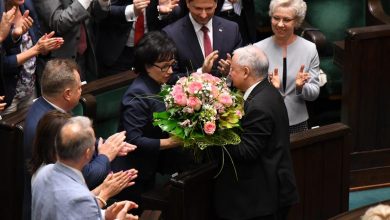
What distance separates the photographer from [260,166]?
349 centimetres

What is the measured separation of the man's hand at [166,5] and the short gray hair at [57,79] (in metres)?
1.28

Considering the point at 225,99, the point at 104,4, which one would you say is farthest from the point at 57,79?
the point at 104,4

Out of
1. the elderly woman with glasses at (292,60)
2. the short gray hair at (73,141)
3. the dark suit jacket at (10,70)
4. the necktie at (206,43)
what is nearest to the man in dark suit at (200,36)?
the necktie at (206,43)

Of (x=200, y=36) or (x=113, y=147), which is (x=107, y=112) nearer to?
(x=200, y=36)

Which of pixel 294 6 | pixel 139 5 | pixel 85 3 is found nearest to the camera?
pixel 294 6

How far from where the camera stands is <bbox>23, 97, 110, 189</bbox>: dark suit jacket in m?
3.21

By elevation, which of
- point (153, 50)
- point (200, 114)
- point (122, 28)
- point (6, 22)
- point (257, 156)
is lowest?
point (257, 156)

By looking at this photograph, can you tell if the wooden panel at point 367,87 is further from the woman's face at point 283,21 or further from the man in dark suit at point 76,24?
the man in dark suit at point 76,24

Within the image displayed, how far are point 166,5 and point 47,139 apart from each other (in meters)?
1.76

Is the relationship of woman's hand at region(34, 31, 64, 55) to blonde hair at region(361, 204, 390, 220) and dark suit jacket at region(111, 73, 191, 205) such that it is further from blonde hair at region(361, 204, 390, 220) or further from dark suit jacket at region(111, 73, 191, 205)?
blonde hair at region(361, 204, 390, 220)

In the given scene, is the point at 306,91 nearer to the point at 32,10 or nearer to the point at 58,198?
the point at 32,10

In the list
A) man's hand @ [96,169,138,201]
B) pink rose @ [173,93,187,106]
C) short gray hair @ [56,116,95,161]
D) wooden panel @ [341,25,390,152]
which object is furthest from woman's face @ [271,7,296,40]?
short gray hair @ [56,116,95,161]

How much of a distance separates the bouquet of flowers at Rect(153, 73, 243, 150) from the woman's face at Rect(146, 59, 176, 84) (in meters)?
0.17

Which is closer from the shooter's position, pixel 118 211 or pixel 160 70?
pixel 118 211
